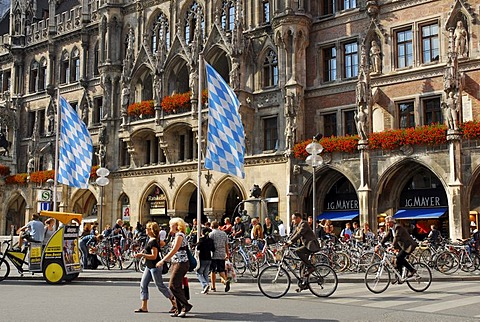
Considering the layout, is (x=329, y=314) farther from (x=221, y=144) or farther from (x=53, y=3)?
(x=53, y=3)

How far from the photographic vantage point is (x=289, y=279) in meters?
13.3

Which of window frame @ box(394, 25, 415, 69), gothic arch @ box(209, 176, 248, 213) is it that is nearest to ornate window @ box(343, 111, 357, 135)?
window frame @ box(394, 25, 415, 69)

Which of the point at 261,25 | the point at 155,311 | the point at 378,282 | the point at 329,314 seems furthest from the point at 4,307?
the point at 261,25

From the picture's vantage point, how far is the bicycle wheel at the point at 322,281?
44.7 feet

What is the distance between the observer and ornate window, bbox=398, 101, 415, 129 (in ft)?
94.1

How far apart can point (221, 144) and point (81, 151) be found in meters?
9.14

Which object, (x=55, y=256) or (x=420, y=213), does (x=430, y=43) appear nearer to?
(x=420, y=213)

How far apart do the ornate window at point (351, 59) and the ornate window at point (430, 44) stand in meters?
3.46

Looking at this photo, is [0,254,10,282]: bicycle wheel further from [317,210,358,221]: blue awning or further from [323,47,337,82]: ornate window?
[323,47,337,82]: ornate window

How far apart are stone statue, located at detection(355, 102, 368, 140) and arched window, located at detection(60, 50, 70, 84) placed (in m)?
23.7

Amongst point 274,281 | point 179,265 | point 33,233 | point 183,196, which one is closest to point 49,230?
point 33,233

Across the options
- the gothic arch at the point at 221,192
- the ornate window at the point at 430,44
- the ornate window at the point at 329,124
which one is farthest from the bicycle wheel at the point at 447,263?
the gothic arch at the point at 221,192

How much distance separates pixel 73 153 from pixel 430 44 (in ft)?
54.5

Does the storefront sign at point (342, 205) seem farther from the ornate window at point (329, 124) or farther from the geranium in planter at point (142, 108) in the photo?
the geranium in planter at point (142, 108)
